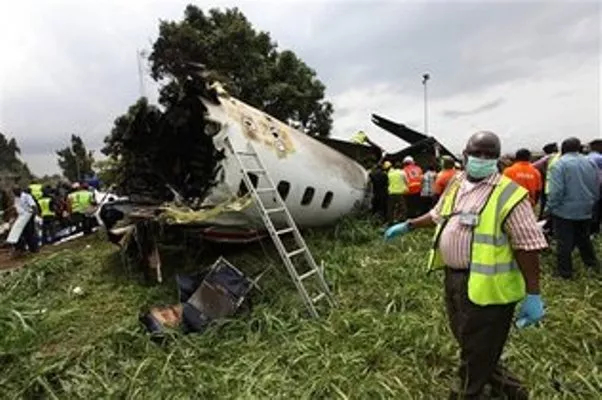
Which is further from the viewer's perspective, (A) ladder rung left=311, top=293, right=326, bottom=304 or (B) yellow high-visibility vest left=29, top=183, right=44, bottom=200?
(B) yellow high-visibility vest left=29, top=183, right=44, bottom=200

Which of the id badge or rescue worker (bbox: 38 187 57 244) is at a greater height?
the id badge

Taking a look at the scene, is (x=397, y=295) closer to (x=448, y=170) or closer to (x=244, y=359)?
(x=244, y=359)

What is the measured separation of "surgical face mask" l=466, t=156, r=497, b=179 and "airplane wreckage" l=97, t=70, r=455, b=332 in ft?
11.5

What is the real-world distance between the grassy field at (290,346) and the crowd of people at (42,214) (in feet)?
15.9

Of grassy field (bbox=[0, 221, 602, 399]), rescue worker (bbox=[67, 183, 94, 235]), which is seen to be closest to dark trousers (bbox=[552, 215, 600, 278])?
grassy field (bbox=[0, 221, 602, 399])

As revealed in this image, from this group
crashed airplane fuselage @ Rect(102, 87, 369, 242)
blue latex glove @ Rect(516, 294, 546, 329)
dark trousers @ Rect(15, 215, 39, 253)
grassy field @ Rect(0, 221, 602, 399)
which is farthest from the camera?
dark trousers @ Rect(15, 215, 39, 253)

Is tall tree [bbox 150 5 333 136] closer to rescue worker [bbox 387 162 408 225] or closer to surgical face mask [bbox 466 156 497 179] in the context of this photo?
rescue worker [bbox 387 162 408 225]

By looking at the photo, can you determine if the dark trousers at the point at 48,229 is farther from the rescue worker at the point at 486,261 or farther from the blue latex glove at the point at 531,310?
the blue latex glove at the point at 531,310

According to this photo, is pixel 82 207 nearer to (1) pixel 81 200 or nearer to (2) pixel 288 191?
(1) pixel 81 200

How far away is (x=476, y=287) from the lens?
12.0 ft

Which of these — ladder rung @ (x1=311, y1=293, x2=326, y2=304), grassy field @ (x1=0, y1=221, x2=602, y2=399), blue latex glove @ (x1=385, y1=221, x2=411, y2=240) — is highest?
blue latex glove @ (x1=385, y1=221, x2=411, y2=240)

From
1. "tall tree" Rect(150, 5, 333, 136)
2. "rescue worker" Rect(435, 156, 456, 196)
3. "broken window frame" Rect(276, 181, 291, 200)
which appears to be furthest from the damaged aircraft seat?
"tall tree" Rect(150, 5, 333, 136)

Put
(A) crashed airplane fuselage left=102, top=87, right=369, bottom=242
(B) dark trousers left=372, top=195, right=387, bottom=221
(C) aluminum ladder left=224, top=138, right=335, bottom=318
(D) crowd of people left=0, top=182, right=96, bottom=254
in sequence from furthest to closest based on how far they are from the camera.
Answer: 1. (B) dark trousers left=372, top=195, right=387, bottom=221
2. (D) crowd of people left=0, top=182, right=96, bottom=254
3. (A) crashed airplane fuselage left=102, top=87, right=369, bottom=242
4. (C) aluminum ladder left=224, top=138, right=335, bottom=318

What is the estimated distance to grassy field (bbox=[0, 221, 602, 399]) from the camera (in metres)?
4.88
